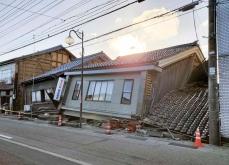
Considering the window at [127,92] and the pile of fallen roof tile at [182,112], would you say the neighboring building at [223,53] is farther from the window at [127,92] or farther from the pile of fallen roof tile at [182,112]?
the window at [127,92]

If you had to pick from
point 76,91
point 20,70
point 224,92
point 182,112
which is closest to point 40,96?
point 20,70

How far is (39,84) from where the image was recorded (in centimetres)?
3106

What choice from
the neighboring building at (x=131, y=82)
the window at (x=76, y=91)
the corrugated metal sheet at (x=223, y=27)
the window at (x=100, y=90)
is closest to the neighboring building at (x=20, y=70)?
the neighboring building at (x=131, y=82)

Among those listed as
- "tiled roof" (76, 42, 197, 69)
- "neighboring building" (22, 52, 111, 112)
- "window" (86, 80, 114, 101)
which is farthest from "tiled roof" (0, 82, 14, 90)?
"tiled roof" (76, 42, 197, 69)

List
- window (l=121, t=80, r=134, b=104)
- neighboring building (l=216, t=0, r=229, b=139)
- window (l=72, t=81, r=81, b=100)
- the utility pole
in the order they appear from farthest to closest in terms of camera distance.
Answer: window (l=72, t=81, r=81, b=100) → window (l=121, t=80, r=134, b=104) → neighboring building (l=216, t=0, r=229, b=139) → the utility pole

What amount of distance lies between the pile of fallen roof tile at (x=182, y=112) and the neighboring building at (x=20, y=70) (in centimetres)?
2235

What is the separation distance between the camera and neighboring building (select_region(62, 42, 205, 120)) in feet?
56.3

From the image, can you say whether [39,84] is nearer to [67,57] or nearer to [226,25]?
[67,57]

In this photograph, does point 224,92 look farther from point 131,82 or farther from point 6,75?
point 6,75

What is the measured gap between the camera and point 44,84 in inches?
1184

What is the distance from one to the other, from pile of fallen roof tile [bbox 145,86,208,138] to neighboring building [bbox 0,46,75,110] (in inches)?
880

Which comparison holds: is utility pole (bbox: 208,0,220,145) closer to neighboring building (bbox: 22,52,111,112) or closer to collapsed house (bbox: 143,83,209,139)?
collapsed house (bbox: 143,83,209,139)

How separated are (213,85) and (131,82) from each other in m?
7.77

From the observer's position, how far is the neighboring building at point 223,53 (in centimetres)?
1133
